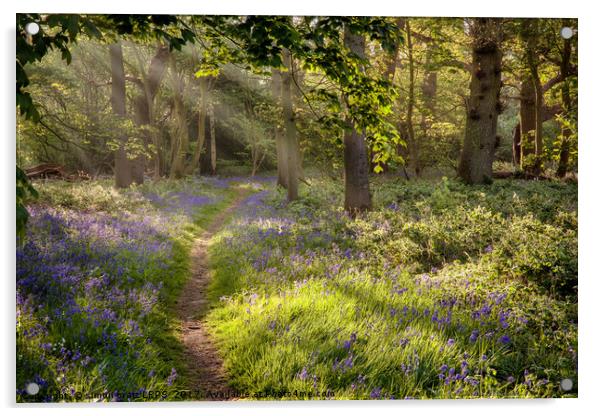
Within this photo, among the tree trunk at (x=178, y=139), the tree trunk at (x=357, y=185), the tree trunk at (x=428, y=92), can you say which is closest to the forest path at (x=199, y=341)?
the tree trunk at (x=178, y=139)

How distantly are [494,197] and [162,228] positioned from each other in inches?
183

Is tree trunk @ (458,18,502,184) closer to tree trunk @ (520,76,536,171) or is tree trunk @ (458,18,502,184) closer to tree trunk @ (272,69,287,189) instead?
tree trunk @ (520,76,536,171)

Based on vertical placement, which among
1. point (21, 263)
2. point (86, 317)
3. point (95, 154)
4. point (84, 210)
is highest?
point (95, 154)

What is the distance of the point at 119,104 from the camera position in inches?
209

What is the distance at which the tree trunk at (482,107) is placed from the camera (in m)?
5.50

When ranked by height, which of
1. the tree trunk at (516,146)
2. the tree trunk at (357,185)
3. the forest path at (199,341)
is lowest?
the forest path at (199,341)

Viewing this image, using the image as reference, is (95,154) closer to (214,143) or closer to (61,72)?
(61,72)

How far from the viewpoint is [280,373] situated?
11.9 feet

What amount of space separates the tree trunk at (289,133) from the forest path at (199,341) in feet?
5.75

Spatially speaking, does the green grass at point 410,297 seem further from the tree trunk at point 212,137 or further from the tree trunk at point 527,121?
the tree trunk at point 212,137

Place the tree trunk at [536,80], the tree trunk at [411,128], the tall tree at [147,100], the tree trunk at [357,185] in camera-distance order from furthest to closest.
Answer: the tree trunk at [357,185], the tree trunk at [411,128], the tall tree at [147,100], the tree trunk at [536,80]

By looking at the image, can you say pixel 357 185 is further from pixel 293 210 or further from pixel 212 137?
pixel 212 137

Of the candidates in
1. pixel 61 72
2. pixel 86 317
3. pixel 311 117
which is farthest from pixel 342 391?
pixel 61 72

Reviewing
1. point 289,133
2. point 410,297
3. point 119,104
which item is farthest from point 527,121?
point 119,104
